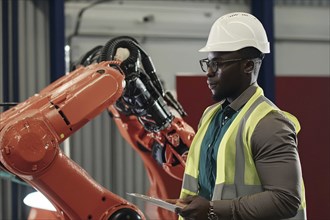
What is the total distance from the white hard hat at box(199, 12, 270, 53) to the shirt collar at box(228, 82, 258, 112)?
0.15 m

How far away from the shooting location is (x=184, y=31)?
25.1 ft

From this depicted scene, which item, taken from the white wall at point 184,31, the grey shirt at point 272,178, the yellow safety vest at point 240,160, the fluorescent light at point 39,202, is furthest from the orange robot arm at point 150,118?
the white wall at point 184,31

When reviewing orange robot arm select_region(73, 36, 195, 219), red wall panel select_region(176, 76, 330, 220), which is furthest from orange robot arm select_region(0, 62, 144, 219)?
red wall panel select_region(176, 76, 330, 220)

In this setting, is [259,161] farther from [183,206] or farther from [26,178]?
[26,178]

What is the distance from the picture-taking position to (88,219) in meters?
3.60

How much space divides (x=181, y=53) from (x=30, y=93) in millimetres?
1701

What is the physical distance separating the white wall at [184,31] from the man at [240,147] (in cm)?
462

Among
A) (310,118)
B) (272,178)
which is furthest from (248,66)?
(310,118)

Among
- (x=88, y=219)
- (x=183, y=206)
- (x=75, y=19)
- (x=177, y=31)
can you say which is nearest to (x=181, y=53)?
(x=177, y=31)

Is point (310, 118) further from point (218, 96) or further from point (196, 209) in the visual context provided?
point (196, 209)

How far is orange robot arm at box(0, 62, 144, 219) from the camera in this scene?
10.6ft

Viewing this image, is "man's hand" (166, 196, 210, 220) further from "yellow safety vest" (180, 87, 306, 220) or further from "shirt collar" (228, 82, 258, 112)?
"shirt collar" (228, 82, 258, 112)

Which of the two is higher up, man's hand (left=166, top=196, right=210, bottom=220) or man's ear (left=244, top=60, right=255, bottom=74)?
man's ear (left=244, top=60, right=255, bottom=74)

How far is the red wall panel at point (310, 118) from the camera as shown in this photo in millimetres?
6555
